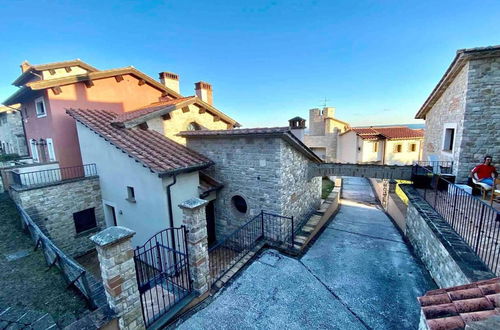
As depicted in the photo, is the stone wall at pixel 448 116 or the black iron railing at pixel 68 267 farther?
the stone wall at pixel 448 116

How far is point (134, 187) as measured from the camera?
25.7ft

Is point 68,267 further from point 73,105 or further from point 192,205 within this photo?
point 73,105

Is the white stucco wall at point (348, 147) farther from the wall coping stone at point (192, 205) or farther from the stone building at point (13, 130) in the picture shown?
the stone building at point (13, 130)

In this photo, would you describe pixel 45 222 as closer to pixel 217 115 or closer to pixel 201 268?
pixel 201 268

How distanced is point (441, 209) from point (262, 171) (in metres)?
5.72

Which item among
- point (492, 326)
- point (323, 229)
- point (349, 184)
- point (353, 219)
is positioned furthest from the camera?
point (349, 184)

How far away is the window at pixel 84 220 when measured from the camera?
959 cm

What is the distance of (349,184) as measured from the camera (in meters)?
23.5

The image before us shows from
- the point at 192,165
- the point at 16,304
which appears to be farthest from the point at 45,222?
the point at 192,165

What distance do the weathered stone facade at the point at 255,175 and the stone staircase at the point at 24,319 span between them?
5.92m

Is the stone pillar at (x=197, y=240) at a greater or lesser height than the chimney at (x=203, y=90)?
lesser

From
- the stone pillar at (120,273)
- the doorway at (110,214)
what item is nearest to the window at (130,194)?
the doorway at (110,214)

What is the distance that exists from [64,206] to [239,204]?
23.8 feet

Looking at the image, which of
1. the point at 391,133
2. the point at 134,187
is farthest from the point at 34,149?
the point at 391,133
